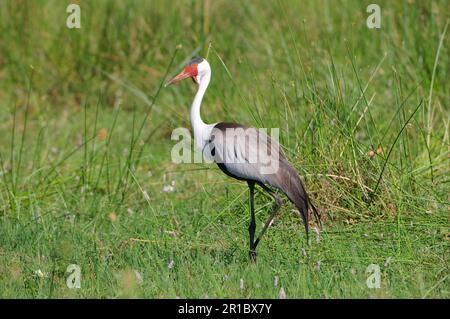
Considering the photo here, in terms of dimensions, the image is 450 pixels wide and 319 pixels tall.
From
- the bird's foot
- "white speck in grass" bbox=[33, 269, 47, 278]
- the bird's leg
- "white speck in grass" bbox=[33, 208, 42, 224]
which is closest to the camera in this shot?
"white speck in grass" bbox=[33, 269, 47, 278]

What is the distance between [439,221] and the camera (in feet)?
17.8

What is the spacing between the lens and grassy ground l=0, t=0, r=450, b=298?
5.08 meters

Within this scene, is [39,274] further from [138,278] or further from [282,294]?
[282,294]

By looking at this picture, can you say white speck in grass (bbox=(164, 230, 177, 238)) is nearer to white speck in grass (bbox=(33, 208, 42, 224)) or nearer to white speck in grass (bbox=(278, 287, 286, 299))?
white speck in grass (bbox=(33, 208, 42, 224))

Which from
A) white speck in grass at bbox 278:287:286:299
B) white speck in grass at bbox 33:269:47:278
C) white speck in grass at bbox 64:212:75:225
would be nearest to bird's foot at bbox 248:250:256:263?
white speck in grass at bbox 278:287:286:299

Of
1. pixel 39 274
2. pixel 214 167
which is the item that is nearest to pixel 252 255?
pixel 39 274

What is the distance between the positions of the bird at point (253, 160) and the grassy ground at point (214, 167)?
0.79ft

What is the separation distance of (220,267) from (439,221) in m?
1.28

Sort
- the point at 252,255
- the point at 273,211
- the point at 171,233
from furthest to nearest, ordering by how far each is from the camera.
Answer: the point at 171,233
the point at 273,211
the point at 252,255

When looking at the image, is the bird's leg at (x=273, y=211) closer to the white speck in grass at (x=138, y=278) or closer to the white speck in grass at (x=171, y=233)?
the white speck in grass at (x=171, y=233)

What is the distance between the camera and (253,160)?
211 inches

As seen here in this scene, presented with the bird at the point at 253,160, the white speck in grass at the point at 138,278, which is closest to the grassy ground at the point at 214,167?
the white speck in grass at the point at 138,278

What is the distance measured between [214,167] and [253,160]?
1.36m

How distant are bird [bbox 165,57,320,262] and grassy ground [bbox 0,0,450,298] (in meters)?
0.24
